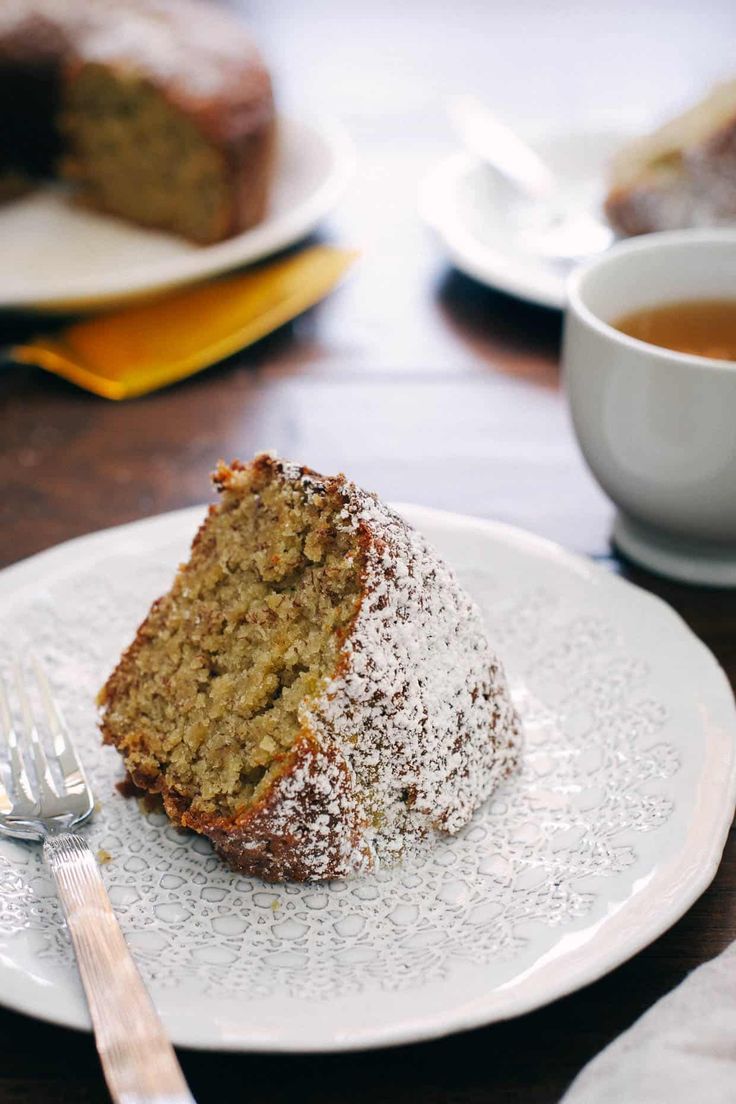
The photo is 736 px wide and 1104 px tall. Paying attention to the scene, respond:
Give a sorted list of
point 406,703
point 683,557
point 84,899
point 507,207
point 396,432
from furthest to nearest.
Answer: point 507,207 → point 396,432 → point 683,557 → point 406,703 → point 84,899

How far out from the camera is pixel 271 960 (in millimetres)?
1174

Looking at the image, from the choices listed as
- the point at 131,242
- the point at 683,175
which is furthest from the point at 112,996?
the point at 131,242

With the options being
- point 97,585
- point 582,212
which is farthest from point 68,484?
point 582,212

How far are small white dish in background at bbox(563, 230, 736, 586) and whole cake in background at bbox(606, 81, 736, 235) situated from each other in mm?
669

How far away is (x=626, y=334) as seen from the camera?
1.95 m

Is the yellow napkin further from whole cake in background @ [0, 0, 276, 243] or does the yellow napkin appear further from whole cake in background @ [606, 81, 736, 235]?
whole cake in background @ [606, 81, 736, 235]

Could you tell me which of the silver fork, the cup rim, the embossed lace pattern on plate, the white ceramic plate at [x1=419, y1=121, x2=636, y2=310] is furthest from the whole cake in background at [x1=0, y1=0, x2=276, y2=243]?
the silver fork

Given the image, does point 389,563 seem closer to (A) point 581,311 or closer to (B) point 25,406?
(A) point 581,311

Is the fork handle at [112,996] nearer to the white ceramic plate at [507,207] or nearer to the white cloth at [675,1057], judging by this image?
the white cloth at [675,1057]

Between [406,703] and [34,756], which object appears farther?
[34,756]

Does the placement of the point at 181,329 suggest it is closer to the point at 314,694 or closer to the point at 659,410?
the point at 659,410

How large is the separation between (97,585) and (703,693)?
0.80 m

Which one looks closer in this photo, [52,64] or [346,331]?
[346,331]

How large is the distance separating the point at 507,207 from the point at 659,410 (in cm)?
136
